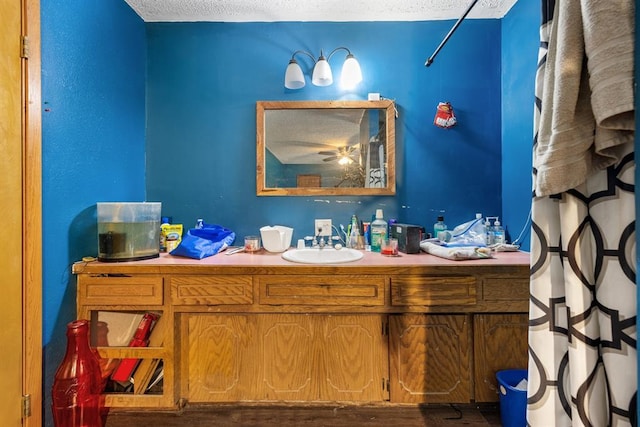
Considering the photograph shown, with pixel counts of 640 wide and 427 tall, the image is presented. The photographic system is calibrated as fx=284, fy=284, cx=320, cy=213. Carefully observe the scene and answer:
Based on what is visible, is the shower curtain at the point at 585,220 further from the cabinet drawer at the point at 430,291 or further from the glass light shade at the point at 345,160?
the glass light shade at the point at 345,160

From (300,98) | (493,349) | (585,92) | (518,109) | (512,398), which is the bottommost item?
(512,398)

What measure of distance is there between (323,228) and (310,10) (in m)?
1.43

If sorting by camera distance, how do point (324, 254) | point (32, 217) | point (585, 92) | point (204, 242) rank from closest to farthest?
point (585, 92), point (32, 217), point (204, 242), point (324, 254)

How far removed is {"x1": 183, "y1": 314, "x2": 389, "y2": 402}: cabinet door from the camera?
141cm

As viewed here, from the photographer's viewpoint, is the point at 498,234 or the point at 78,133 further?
the point at 498,234

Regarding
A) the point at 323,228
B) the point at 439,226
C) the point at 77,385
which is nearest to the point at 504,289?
the point at 439,226

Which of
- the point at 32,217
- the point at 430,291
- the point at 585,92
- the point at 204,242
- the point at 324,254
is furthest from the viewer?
the point at 324,254

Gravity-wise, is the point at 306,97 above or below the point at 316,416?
above

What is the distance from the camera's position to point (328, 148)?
1.90 metres

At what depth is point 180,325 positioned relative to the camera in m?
1.40

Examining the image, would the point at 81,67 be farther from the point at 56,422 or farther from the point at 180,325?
the point at 56,422

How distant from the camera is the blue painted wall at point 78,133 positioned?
1.27m

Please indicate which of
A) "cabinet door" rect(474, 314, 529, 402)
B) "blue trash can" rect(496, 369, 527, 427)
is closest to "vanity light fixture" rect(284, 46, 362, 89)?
"cabinet door" rect(474, 314, 529, 402)

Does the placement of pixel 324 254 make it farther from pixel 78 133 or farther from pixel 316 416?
pixel 78 133
